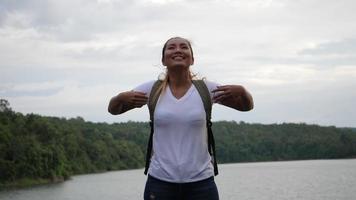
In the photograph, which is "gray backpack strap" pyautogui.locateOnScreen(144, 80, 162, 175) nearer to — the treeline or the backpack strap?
the backpack strap

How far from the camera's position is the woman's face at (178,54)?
124 inches

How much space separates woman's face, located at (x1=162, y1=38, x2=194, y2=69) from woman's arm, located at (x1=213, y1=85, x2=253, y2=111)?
0.25m

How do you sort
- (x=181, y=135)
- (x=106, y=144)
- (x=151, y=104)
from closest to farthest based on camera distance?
(x=181, y=135) → (x=151, y=104) → (x=106, y=144)

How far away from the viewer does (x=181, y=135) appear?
10.1 feet

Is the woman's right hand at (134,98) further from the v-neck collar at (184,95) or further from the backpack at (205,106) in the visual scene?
the v-neck collar at (184,95)

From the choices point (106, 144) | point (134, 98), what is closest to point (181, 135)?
point (134, 98)

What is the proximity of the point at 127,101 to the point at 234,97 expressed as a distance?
2.04 feet

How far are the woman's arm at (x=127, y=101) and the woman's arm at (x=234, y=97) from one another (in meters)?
0.43

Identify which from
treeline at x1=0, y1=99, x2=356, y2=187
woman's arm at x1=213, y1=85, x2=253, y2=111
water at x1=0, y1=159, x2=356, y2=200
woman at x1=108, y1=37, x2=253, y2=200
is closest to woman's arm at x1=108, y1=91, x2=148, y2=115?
woman at x1=108, y1=37, x2=253, y2=200

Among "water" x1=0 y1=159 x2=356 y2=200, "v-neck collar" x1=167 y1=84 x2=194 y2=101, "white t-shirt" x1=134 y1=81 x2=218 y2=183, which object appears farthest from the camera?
"water" x1=0 y1=159 x2=356 y2=200

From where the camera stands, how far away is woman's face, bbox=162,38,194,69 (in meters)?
3.15

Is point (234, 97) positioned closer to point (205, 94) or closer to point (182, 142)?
point (205, 94)

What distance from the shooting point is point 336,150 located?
150 metres

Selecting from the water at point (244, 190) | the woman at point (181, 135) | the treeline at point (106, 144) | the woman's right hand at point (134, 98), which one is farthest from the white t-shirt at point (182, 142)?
the treeline at point (106, 144)
